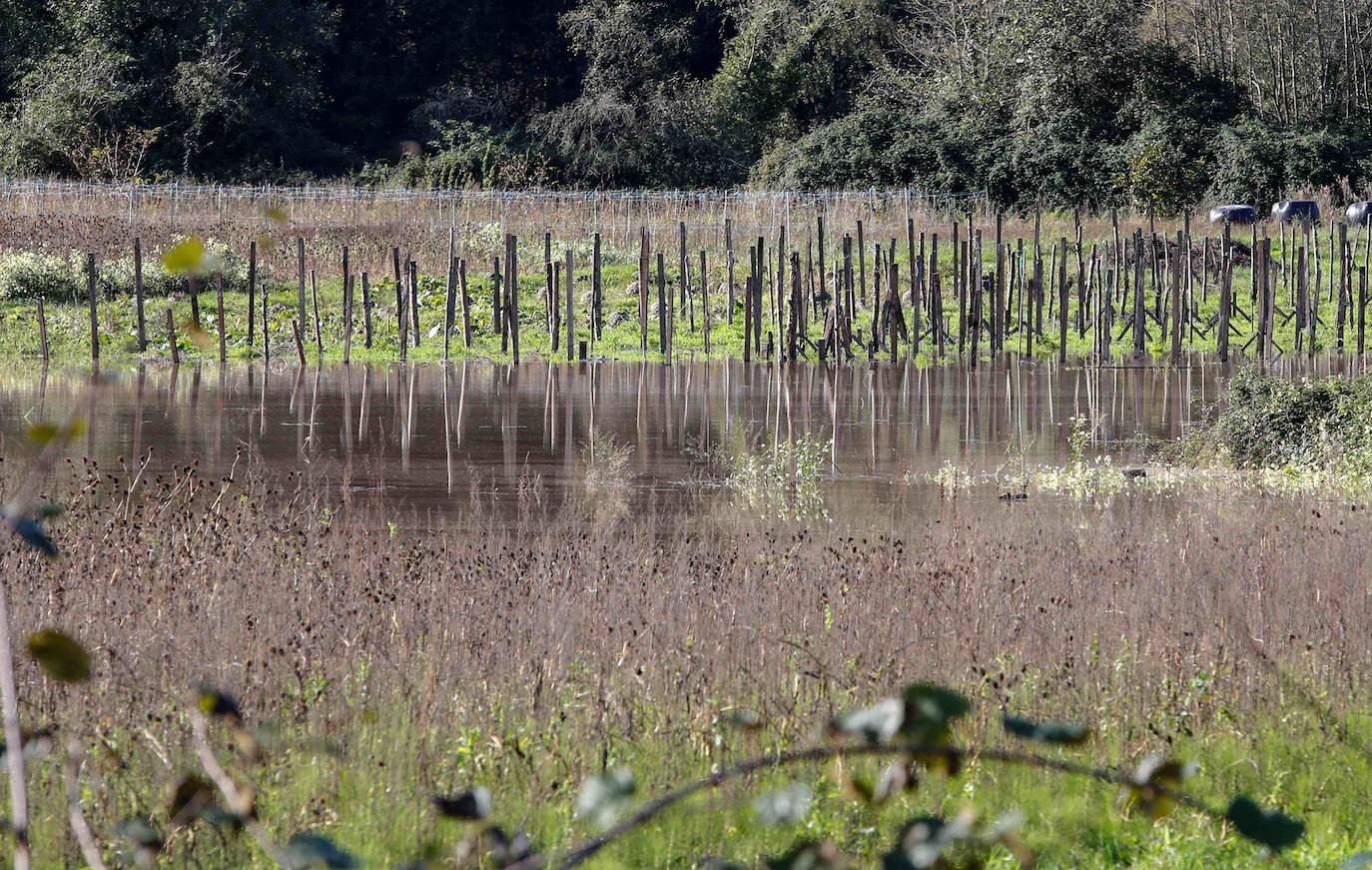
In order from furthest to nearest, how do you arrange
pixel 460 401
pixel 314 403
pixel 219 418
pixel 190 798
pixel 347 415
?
pixel 460 401 < pixel 314 403 < pixel 347 415 < pixel 219 418 < pixel 190 798

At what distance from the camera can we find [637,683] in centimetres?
587

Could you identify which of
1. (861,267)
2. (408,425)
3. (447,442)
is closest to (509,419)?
(408,425)

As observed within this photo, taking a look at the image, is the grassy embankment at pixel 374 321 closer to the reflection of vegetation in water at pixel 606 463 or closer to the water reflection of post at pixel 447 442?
the water reflection of post at pixel 447 442

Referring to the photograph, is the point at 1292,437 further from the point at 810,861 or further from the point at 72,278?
the point at 72,278

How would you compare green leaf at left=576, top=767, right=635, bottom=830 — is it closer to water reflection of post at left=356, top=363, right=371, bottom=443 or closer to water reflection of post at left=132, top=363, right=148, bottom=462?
water reflection of post at left=132, top=363, right=148, bottom=462

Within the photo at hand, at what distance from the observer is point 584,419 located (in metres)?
18.5

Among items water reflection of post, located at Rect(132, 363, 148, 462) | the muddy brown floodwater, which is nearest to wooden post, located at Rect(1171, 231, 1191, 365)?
the muddy brown floodwater

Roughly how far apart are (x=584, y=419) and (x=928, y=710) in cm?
1653

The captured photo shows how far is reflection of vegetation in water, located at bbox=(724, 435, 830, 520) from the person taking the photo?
11977mm

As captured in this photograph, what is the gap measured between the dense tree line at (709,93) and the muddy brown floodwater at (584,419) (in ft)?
52.9

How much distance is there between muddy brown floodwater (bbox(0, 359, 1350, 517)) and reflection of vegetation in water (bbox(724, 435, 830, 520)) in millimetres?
203

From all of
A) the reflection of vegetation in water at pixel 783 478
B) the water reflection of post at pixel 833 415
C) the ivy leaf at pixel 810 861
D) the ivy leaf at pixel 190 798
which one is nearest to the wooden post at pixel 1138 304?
the water reflection of post at pixel 833 415

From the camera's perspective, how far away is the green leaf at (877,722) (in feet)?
6.68

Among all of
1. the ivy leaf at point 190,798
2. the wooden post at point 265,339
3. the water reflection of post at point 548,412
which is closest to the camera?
the ivy leaf at point 190,798
